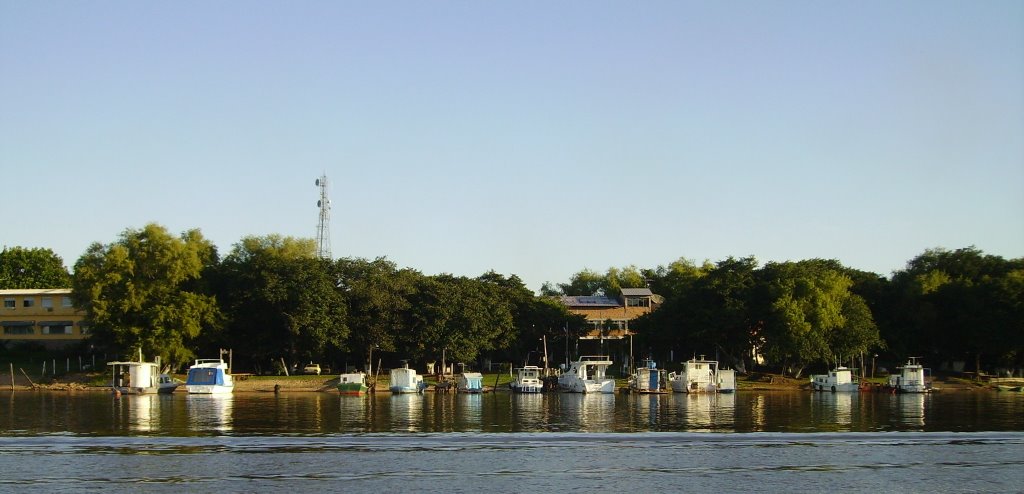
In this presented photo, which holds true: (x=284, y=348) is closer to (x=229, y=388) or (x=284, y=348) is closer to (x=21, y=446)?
(x=229, y=388)

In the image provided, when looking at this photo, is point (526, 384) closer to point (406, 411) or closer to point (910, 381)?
point (406, 411)

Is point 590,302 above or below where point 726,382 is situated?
above

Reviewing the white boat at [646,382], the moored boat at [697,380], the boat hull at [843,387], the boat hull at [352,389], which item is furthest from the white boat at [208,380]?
the boat hull at [843,387]

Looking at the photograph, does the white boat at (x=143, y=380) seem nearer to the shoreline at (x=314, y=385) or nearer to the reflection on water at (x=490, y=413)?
the shoreline at (x=314, y=385)

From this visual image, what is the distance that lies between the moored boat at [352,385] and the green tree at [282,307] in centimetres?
503

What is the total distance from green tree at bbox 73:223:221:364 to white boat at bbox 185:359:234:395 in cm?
596

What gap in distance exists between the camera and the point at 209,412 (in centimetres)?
6519

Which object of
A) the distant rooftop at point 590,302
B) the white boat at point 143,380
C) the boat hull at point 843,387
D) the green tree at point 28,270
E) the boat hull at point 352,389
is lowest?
the boat hull at point 843,387

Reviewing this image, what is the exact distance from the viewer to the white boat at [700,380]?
96.1 m

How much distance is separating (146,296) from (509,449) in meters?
64.4

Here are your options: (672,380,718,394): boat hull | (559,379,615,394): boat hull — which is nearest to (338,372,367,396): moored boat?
(559,379,615,394): boat hull

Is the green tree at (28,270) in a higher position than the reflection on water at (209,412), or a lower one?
higher

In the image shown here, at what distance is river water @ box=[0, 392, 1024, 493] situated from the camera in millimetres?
34594

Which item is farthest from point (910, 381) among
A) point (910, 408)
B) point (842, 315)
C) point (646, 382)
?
point (910, 408)
